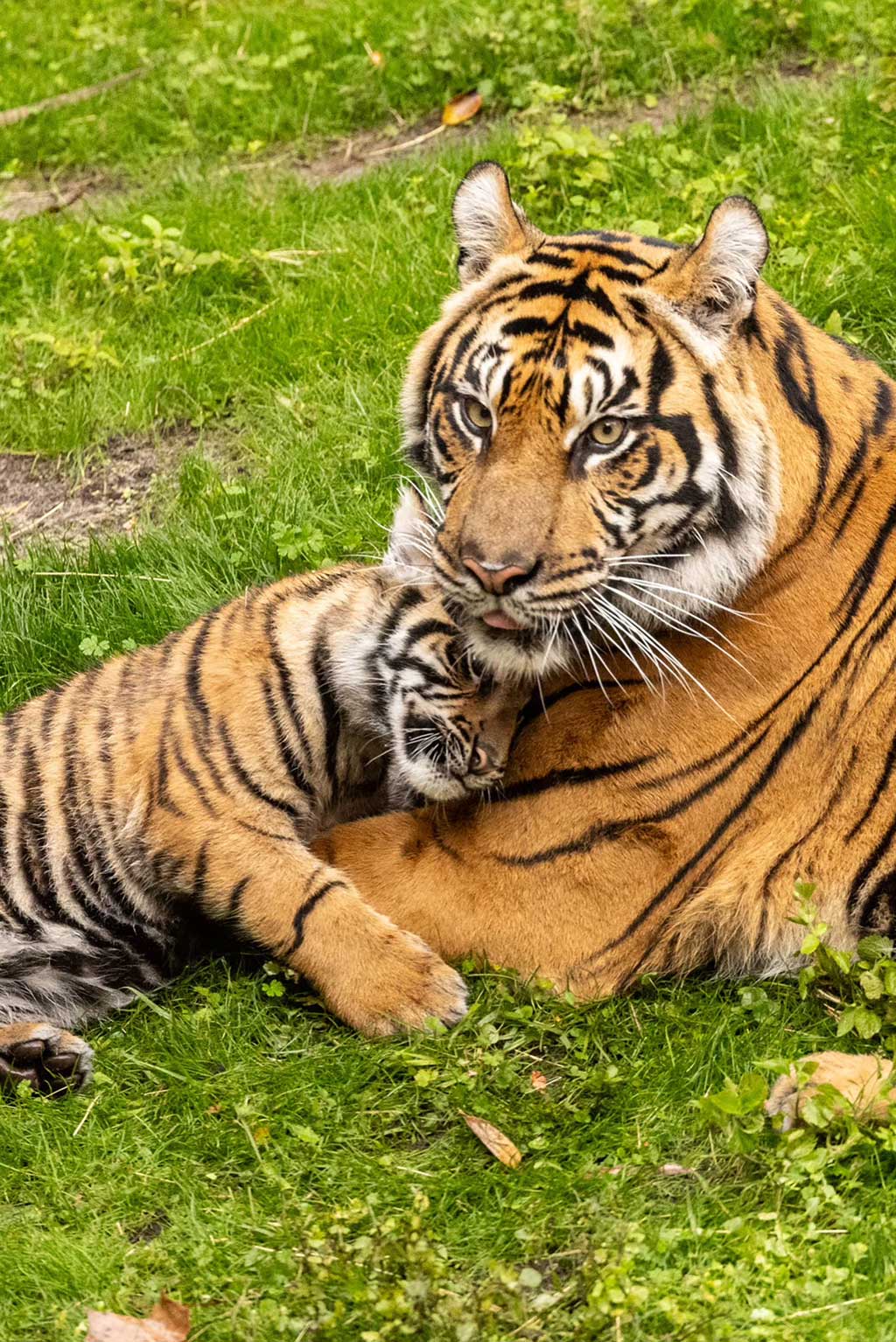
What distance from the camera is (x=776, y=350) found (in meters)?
3.31

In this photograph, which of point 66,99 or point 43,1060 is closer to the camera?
point 43,1060

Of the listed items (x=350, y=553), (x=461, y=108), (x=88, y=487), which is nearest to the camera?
(x=350, y=553)

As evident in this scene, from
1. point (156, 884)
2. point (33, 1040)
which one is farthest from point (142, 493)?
point (33, 1040)

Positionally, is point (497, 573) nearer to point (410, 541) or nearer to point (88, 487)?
point (410, 541)

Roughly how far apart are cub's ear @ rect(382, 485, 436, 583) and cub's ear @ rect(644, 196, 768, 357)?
70cm

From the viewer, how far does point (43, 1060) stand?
11.0 ft

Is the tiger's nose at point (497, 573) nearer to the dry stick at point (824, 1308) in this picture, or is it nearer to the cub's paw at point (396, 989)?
the cub's paw at point (396, 989)

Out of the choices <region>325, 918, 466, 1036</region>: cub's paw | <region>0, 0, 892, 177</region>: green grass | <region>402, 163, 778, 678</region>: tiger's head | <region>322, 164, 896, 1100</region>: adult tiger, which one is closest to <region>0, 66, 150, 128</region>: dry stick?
<region>0, 0, 892, 177</region>: green grass

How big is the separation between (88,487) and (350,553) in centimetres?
106

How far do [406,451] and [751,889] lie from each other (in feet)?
3.78

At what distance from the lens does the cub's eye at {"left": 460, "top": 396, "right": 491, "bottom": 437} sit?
3.31 metres

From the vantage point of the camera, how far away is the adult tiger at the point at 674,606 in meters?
3.20

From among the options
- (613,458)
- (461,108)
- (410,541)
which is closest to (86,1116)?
(410,541)

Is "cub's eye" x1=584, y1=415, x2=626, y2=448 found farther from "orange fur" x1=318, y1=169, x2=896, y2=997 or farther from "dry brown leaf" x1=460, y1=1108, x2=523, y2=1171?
"dry brown leaf" x1=460, y1=1108, x2=523, y2=1171
